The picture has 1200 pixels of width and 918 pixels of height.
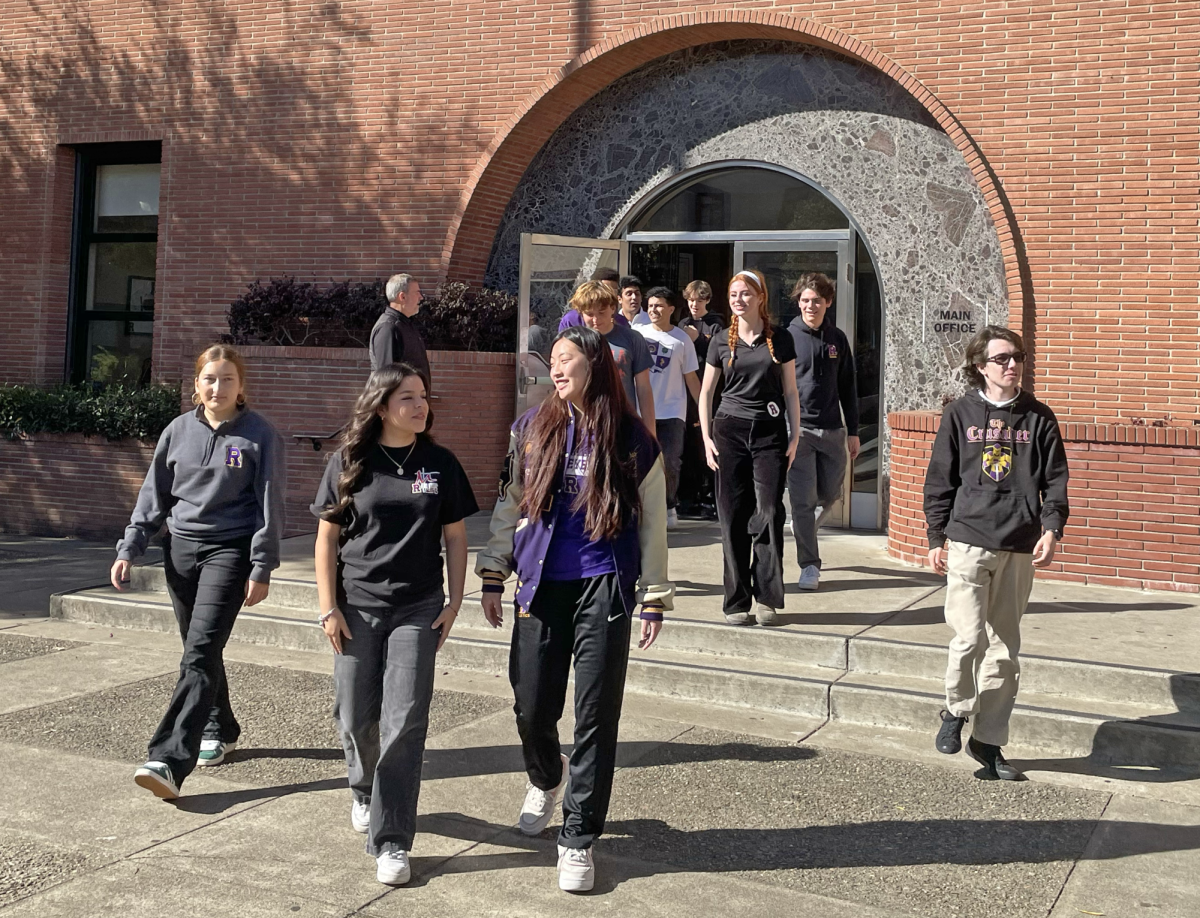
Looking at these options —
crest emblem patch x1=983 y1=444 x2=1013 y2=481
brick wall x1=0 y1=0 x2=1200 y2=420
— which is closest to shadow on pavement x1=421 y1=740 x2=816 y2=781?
crest emblem patch x1=983 y1=444 x2=1013 y2=481

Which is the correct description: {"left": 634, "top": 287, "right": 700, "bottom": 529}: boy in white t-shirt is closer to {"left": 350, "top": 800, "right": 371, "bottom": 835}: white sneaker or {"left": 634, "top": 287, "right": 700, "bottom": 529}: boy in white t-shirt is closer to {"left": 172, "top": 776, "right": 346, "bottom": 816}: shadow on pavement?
{"left": 172, "top": 776, "right": 346, "bottom": 816}: shadow on pavement

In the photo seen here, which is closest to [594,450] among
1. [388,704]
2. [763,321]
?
[388,704]

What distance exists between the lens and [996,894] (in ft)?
14.0

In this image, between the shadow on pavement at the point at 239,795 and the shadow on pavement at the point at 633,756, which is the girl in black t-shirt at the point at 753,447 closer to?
the shadow on pavement at the point at 633,756

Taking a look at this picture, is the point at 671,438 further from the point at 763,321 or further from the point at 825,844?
the point at 825,844

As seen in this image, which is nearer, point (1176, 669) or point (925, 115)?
point (1176, 669)

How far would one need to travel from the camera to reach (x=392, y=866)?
4.27 metres

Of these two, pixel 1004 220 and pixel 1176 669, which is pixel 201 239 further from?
pixel 1176 669

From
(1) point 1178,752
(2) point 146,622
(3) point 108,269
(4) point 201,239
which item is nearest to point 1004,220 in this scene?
(1) point 1178,752

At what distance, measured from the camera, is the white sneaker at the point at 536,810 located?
4.73 m

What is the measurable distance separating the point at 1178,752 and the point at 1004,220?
575 cm

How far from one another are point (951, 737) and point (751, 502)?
188 centimetres

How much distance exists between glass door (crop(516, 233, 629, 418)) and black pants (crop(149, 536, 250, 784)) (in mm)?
5590

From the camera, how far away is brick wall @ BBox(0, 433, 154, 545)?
1301 cm
